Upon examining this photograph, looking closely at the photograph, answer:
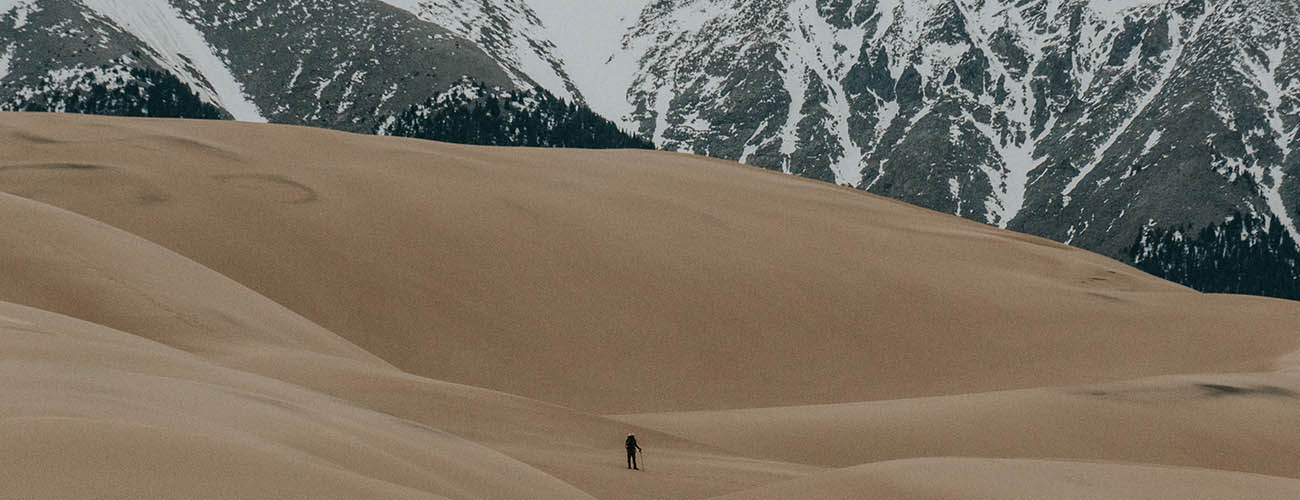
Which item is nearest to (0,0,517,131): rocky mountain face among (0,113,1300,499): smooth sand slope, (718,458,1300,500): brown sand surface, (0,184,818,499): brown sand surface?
(0,113,1300,499): smooth sand slope

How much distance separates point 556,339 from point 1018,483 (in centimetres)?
1755

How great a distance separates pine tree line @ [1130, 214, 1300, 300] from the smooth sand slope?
140764 mm

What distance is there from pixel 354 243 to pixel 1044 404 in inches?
622

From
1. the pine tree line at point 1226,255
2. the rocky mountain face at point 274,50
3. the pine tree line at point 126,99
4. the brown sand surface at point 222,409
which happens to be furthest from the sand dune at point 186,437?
the pine tree line at point 1226,255

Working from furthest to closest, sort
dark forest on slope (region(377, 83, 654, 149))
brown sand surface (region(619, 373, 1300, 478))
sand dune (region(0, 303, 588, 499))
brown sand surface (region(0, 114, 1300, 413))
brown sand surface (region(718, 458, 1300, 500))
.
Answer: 1. dark forest on slope (region(377, 83, 654, 149))
2. brown sand surface (region(0, 114, 1300, 413))
3. brown sand surface (region(619, 373, 1300, 478))
4. brown sand surface (region(718, 458, 1300, 500))
5. sand dune (region(0, 303, 588, 499))

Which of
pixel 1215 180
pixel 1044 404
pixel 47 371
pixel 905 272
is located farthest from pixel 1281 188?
pixel 47 371

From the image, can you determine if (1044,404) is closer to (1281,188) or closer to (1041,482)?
(1041,482)

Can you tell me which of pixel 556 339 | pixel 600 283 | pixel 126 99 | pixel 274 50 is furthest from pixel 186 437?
pixel 274 50

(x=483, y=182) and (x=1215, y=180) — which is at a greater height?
(x=1215, y=180)

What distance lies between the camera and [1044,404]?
22.9m

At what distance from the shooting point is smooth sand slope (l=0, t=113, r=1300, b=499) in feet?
34.5

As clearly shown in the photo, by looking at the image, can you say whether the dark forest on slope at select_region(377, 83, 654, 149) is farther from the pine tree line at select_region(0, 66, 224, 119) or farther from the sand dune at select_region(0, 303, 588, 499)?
the sand dune at select_region(0, 303, 588, 499)

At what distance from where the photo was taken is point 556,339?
29156 mm

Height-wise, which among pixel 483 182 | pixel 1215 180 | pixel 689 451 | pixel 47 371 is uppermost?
pixel 1215 180
